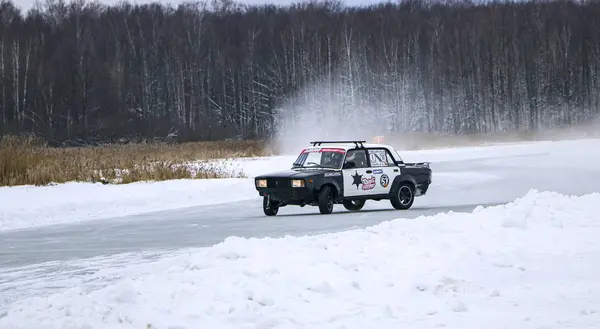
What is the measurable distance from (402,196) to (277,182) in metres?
3.40

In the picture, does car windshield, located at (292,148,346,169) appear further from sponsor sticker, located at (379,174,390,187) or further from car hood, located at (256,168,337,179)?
sponsor sticker, located at (379,174,390,187)

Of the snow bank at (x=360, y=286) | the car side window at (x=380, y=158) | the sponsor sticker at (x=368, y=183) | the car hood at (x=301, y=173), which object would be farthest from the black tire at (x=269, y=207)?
the snow bank at (x=360, y=286)

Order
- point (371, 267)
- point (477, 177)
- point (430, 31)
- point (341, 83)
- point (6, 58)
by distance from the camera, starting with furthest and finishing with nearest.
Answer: point (430, 31)
point (341, 83)
point (6, 58)
point (477, 177)
point (371, 267)

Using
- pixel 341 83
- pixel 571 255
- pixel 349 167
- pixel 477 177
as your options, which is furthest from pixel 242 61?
pixel 571 255

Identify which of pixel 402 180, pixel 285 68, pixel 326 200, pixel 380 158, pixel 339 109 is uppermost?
pixel 285 68

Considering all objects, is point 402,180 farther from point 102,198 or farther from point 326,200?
point 102,198

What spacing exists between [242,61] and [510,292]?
287ft

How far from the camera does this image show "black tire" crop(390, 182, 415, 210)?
68.2ft

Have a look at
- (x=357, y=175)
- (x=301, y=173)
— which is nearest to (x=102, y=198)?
(x=301, y=173)

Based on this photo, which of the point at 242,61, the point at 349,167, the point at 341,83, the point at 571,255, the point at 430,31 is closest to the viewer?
the point at 571,255

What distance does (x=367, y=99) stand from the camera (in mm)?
89375

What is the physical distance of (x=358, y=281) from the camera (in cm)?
945

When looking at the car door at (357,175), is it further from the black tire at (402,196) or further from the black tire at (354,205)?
the black tire at (354,205)

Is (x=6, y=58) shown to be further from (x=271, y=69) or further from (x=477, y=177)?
(x=477, y=177)
